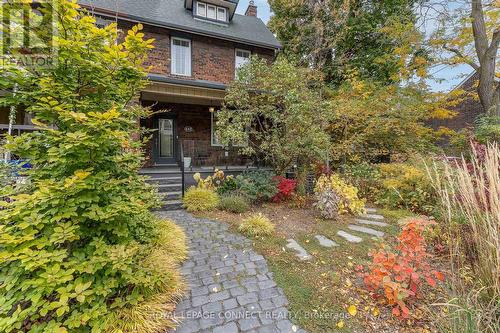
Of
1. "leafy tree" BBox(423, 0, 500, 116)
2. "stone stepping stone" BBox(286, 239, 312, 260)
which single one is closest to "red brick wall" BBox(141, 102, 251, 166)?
"stone stepping stone" BBox(286, 239, 312, 260)

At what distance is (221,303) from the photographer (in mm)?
2504

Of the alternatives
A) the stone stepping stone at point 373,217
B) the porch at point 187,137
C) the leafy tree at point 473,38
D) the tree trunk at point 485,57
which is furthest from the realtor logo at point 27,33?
the tree trunk at point 485,57

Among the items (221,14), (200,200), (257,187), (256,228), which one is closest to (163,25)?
(221,14)

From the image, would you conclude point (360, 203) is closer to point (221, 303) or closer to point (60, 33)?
point (221, 303)

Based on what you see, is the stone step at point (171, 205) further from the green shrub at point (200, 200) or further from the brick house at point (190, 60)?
the brick house at point (190, 60)

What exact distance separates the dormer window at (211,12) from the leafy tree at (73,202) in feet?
31.9

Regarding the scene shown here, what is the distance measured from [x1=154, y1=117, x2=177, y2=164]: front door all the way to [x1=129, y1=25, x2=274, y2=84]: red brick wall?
2022mm

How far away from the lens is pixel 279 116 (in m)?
6.87

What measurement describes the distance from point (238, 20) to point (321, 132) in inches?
351

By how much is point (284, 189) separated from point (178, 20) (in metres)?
8.45

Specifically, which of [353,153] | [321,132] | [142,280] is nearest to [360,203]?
[321,132]

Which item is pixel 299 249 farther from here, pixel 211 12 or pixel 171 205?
pixel 211 12

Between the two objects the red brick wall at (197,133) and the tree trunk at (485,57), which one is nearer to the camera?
the tree trunk at (485,57)

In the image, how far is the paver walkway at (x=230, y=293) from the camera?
223 cm
